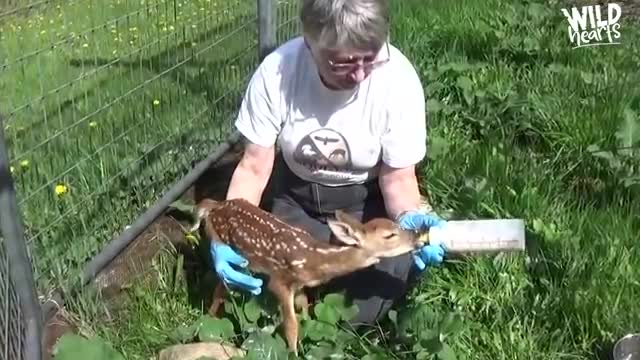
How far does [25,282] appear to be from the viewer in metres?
3.01

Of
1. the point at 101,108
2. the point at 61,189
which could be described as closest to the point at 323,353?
the point at 61,189

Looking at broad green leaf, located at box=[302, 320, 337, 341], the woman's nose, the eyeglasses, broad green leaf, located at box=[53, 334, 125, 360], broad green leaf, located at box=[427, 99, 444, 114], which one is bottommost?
broad green leaf, located at box=[302, 320, 337, 341]

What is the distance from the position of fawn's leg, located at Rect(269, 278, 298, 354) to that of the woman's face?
24.1 inches

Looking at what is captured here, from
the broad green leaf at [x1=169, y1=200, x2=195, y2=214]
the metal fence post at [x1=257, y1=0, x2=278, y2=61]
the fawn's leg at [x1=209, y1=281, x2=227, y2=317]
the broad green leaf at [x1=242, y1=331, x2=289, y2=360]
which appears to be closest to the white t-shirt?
the fawn's leg at [x1=209, y1=281, x2=227, y2=317]

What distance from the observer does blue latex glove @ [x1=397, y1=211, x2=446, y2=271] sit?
296cm

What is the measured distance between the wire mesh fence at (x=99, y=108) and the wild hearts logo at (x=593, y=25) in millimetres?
1670

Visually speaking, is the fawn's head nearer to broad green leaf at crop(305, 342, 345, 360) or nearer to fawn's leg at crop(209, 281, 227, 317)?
broad green leaf at crop(305, 342, 345, 360)

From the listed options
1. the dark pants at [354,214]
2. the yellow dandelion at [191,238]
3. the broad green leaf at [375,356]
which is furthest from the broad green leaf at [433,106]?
the broad green leaf at [375,356]

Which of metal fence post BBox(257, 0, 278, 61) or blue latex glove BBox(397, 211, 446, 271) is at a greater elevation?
metal fence post BBox(257, 0, 278, 61)

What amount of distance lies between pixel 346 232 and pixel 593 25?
10.1 ft

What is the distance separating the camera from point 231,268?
315cm

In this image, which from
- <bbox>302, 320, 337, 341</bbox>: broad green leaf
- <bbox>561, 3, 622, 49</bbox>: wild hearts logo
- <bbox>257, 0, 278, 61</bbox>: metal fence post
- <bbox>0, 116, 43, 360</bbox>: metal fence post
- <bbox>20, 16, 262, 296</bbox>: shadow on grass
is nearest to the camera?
<bbox>0, 116, 43, 360</bbox>: metal fence post

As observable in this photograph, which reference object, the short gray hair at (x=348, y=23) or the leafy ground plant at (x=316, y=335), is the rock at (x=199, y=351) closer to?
the leafy ground plant at (x=316, y=335)

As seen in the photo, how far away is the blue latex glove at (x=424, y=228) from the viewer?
2961 millimetres
